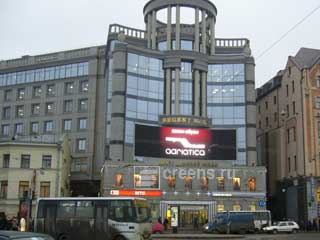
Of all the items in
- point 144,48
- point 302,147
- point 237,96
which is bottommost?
point 302,147

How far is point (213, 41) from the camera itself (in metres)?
80.5

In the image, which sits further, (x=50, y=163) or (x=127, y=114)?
(x=127, y=114)

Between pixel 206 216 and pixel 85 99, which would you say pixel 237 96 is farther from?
pixel 85 99

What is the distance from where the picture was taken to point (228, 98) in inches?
2987

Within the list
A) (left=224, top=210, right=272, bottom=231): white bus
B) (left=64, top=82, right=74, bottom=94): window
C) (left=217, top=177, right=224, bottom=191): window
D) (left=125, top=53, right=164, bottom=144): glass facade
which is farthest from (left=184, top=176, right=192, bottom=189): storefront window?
(left=64, top=82, right=74, bottom=94): window

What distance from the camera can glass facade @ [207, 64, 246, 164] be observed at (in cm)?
7469

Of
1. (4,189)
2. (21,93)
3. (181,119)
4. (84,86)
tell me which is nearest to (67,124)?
(84,86)

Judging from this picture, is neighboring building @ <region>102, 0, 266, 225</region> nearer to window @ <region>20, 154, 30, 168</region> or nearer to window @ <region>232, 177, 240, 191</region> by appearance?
window @ <region>232, 177, 240, 191</region>

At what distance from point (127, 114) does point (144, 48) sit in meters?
10.6

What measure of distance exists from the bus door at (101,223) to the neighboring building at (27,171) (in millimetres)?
28900

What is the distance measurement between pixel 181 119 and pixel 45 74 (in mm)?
34219

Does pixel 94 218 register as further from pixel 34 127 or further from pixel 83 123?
pixel 34 127

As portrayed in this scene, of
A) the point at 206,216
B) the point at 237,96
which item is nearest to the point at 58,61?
the point at 237,96

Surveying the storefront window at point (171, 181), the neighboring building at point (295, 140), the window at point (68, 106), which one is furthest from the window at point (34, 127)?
the neighboring building at point (295, 140)
